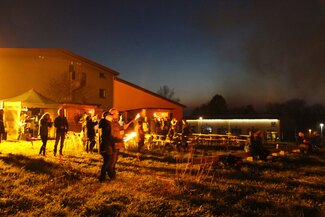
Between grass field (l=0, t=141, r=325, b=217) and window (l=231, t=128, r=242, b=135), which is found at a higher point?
window (l=231, t=128, r=242, b=135)

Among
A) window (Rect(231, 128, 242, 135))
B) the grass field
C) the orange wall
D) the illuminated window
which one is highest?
the illuminated window

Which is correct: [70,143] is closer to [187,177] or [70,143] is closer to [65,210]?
[187,177]

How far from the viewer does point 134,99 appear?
40.0m

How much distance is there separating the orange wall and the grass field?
2624 cm

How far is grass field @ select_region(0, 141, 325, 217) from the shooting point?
6578 mm

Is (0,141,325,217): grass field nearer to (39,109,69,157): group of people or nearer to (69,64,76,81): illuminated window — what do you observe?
(39,109,69,157): group of people

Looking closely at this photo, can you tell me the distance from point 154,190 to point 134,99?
106 ft

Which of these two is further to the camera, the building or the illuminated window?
the illuminated window

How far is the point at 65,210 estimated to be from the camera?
20.7 feet

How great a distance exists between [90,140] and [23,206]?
7.81 metres

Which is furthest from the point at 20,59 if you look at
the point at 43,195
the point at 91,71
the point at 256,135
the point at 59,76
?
the point at 43,195

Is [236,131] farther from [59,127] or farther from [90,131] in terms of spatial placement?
[59,127]

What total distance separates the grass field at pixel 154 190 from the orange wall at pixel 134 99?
26239 millimetres

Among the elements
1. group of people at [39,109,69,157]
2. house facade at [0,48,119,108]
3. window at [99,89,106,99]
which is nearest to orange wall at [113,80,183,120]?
window at [99,89,106,99]
